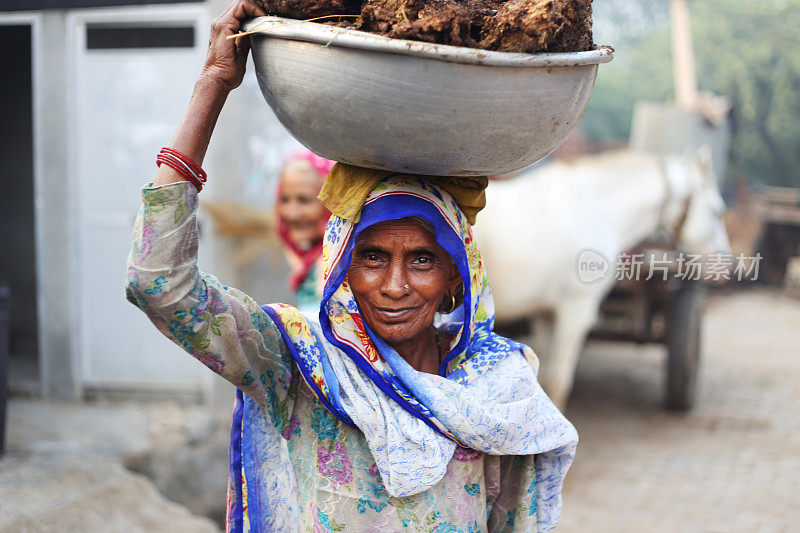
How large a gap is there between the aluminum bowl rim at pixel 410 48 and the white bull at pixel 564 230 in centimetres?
364

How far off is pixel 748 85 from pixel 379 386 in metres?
16.7

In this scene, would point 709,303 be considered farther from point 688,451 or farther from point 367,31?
point 367,31

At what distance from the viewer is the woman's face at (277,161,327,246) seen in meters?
3.91

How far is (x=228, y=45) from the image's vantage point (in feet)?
4.71

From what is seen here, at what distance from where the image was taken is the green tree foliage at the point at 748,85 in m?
15.3

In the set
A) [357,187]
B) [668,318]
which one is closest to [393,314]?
[357,187]

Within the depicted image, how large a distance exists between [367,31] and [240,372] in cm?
68

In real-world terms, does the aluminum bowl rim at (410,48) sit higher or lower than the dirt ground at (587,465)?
higher

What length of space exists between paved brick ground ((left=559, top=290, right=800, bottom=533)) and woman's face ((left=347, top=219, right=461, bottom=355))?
3.27 m

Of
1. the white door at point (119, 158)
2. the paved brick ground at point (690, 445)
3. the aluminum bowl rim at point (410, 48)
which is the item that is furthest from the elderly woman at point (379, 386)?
the white door at point (119, 158)

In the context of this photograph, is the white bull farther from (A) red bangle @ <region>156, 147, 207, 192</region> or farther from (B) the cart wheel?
(A) red bangle @ <region>156, 147, 207, 192</region>

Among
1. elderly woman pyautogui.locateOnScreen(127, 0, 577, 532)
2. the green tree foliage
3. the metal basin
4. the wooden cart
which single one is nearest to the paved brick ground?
the wooden cart

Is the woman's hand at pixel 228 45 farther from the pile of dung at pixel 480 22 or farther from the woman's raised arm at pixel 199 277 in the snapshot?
the pile of dung at pixel 480 22

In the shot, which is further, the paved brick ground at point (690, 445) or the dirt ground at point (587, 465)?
the paved brick ground at point (690, 445)
